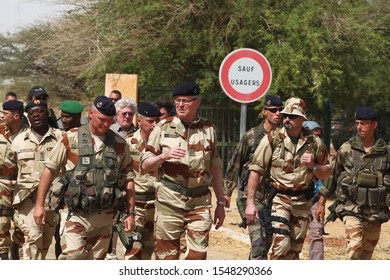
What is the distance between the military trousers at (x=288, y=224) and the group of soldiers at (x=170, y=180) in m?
0.01

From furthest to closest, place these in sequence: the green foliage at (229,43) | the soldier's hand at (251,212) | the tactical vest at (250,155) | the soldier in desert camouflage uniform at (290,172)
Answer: the green foliage at (229,43), the tactical vest at (250,155), the soldier in desert camouflage uniform at (290,172), the soldier's hand at (251,212)

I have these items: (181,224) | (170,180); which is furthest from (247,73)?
(181,224)

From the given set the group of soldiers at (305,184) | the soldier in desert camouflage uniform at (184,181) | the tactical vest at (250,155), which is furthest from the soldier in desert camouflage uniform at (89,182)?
the tactical vest at (250,155)

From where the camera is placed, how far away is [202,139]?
7457 millimetres

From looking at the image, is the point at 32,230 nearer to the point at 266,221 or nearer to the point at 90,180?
the point at 90,180

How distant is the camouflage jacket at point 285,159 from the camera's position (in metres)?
8.00

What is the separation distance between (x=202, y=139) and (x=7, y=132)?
2700mm

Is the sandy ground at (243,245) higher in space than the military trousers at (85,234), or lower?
lower

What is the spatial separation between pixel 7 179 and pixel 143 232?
63.9 inches

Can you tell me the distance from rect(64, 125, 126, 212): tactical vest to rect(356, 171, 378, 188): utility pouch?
2.61 meters

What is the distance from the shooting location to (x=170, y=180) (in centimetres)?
740

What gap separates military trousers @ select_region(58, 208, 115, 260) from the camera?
22.5 ft

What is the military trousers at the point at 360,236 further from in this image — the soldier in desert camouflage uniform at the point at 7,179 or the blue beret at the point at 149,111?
the soldier in desert camouflage uniform at the point at 7,179

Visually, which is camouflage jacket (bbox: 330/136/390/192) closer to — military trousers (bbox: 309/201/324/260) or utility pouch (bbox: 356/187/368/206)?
utility pouch (bbox: 356/187/368/206)
